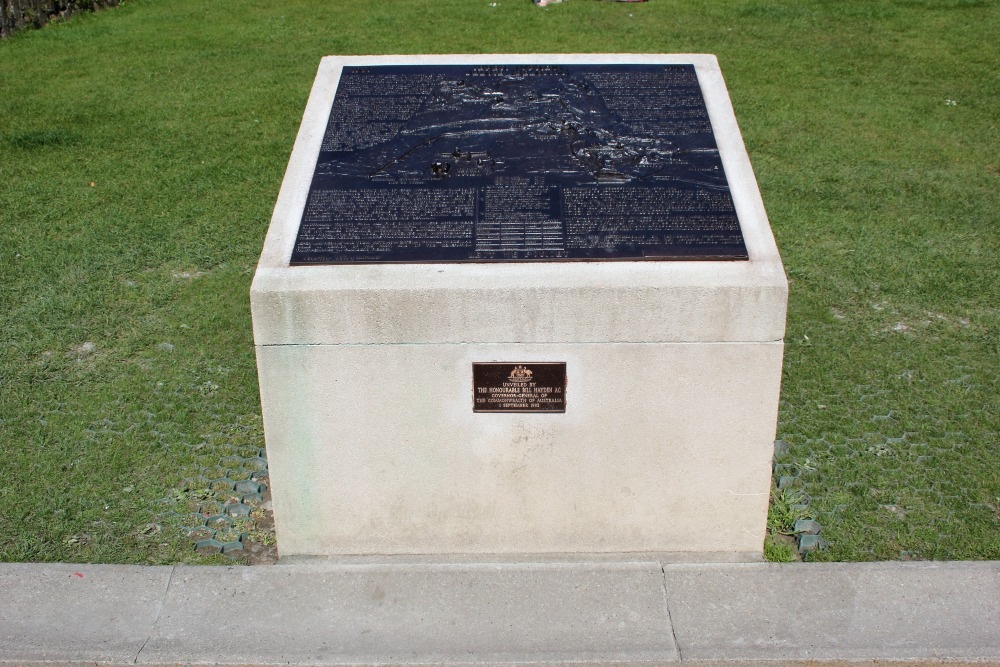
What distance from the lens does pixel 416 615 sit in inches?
149

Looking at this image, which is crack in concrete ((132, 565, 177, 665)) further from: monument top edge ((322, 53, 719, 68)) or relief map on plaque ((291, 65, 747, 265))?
monument top edge ((322, 53, 719, 68))

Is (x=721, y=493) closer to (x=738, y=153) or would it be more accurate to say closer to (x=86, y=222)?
(x=738, y=153)

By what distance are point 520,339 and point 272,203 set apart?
167 inches

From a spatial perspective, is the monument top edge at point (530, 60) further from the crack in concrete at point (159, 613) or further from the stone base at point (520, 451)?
the crack in concrete at point (159, 613)

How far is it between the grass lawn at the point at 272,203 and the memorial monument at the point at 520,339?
760 millimetres

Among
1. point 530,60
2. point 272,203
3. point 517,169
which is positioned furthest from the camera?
→ point 272,203

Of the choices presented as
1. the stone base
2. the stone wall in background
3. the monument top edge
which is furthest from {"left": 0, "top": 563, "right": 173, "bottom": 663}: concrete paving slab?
the stone wall in background

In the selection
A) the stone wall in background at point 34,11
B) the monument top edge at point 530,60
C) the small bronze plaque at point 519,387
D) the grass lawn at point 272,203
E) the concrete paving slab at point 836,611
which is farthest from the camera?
the stone wall in background at point 34,11

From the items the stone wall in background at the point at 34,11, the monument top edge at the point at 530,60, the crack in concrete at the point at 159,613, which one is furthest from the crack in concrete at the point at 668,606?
the stone wall in background at the point at 34,11

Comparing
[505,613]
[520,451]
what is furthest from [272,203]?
[505,613]

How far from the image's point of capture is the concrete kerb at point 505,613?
11.9ft

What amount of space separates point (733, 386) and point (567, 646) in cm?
110

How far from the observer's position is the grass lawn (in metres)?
4.61

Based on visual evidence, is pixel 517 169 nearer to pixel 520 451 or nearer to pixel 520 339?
pixel 520 339
